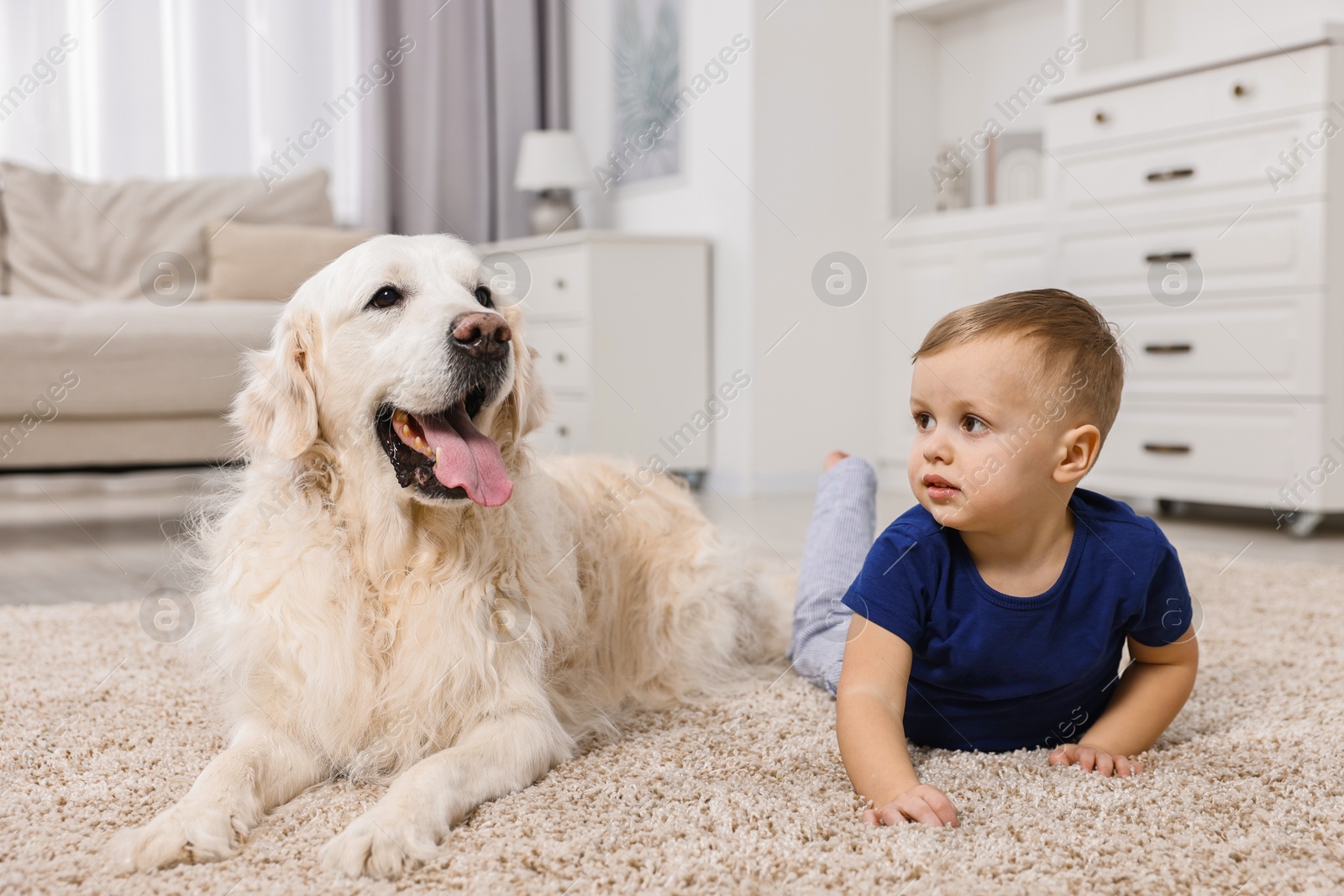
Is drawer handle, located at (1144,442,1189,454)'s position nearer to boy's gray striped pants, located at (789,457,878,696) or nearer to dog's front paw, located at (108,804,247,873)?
boy's gray striped pants, located at (789,457,878,696)

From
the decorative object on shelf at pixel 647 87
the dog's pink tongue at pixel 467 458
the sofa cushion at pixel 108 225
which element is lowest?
the dog's pink tongue at pixel 467 458

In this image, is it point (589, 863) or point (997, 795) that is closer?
point (589, 863)

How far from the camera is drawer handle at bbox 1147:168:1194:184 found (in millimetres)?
3434

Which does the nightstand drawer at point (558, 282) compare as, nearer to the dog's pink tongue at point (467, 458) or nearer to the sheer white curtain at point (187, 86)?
the sheer white curtain at point (187, 86)

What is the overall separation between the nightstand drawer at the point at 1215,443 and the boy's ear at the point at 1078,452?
230cm

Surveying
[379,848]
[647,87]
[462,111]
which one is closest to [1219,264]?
[647,87]

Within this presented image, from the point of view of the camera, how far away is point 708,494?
461 cm

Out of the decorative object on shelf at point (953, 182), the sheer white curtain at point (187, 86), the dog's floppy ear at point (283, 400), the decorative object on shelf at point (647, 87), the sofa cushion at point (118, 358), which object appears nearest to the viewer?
the dog's floppy ear at point (283, 400)

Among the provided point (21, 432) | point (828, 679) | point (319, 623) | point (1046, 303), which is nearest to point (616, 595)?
point (828, 679)

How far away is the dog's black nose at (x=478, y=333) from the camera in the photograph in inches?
49.3

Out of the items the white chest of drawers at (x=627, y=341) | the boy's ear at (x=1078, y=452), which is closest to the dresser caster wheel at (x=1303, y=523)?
the white chest of drawers at (x=627, y=341)

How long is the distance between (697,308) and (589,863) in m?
3.84

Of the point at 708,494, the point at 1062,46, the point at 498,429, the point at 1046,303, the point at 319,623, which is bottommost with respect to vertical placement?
the point at 708,494

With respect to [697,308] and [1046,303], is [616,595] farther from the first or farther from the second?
[697,308]
